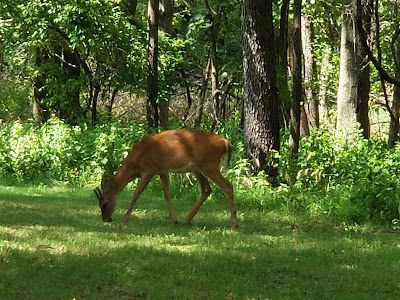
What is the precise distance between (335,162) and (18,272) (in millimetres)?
6926

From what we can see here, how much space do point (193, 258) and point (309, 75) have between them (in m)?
19.2

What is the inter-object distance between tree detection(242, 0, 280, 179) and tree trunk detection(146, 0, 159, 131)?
14.9ft

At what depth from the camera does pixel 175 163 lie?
11.0 meters

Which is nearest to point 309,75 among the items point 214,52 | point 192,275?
point 214,52

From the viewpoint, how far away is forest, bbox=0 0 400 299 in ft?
23.8

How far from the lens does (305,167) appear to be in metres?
12.9

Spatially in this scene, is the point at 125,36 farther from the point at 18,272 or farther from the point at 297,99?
the point at 18,272

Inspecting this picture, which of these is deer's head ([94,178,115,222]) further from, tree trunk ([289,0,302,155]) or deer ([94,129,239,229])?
tree trunk ([289,0,302,155])

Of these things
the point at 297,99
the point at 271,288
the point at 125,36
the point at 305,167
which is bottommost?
the point at 271,288

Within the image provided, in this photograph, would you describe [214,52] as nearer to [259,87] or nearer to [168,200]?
[259,87]

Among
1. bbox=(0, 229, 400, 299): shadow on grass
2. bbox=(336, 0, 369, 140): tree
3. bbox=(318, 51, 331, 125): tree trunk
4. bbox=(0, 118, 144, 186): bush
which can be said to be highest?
bbox=(318, 51, 331, 125): tree trunk

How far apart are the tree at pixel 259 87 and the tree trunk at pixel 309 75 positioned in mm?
10890

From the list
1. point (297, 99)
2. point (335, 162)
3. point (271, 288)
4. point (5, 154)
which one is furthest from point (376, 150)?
point (5, 154)

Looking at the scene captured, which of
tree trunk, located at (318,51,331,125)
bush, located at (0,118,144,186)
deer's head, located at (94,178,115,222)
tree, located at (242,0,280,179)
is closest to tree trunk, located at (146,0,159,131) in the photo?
bush, located at (0,118,144,186)
